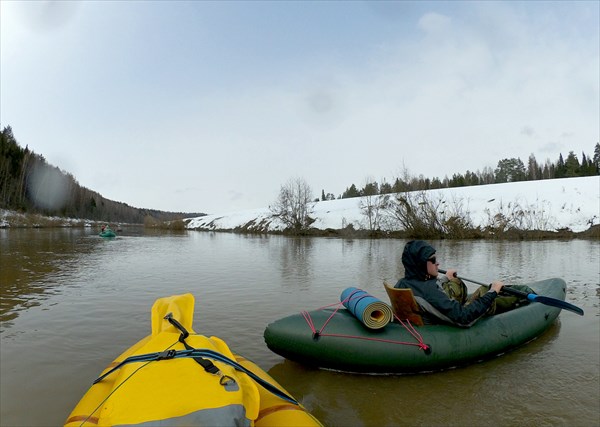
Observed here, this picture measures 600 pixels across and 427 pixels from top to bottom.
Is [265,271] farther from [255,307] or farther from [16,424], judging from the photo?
[16,424]

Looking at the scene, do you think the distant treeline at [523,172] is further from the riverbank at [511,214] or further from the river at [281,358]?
the river at [281,358]

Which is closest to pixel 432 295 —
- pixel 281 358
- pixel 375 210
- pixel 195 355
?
pixel 281 358

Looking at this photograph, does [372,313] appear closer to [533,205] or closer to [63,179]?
[533,205]

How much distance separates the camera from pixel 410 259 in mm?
4203

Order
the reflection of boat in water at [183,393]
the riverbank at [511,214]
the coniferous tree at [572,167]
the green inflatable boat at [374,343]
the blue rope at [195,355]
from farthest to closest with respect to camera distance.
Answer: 1. the coniferous tree at [572,167]
2. the riverbank at [511,214]
3. the green inflatable boat at [374,343]
4. the blue rope at [195,355]
5. the reflection of boat in water at [183,393]

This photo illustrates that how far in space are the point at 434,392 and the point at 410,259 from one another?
140cm

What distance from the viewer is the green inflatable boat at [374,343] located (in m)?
3.76

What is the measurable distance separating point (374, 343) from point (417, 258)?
1088mm

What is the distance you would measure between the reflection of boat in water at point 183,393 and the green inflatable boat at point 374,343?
127 centimetres

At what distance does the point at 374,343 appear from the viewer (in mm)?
3758

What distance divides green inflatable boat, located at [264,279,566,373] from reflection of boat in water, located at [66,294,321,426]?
1.27 m

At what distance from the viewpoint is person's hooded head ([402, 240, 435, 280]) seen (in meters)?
4.05

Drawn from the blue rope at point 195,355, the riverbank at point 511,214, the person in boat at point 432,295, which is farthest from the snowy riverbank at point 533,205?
the blue rope at point 195,355

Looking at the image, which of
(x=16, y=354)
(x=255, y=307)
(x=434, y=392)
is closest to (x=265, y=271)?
(x=255, y=307)
